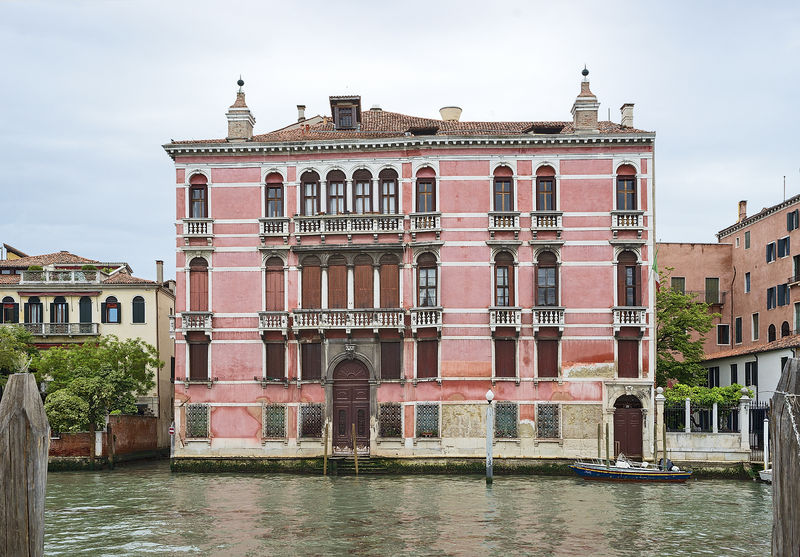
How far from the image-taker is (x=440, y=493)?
2567cm

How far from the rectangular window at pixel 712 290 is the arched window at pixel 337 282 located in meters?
22.0

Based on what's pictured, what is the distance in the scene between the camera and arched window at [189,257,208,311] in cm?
3253

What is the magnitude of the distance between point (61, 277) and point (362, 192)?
16170 millimetres

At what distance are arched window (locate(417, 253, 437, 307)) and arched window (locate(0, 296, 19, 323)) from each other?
19390 mm

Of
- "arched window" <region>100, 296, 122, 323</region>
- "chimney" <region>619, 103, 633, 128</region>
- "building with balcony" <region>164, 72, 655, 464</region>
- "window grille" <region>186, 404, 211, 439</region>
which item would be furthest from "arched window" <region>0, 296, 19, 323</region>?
"chimney" <region>619, 103, 633, 128</region>

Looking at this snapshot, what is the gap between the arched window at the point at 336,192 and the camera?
32.4m

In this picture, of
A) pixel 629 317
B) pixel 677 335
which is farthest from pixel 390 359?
pixel 677 335

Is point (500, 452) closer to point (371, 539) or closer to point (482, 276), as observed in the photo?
point (482, 276)

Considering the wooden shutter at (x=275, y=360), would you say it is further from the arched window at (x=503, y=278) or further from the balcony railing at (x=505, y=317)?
the arched window at (x=503, y=278)

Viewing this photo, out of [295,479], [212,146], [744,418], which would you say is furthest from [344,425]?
[744,418]

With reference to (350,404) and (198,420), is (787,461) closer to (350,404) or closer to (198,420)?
(350,404)

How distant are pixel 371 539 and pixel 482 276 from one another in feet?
48.5

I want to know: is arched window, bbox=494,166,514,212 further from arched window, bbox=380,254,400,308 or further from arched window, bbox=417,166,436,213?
arched window, bbox=380,254,400,308

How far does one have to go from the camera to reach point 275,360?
32281mm
